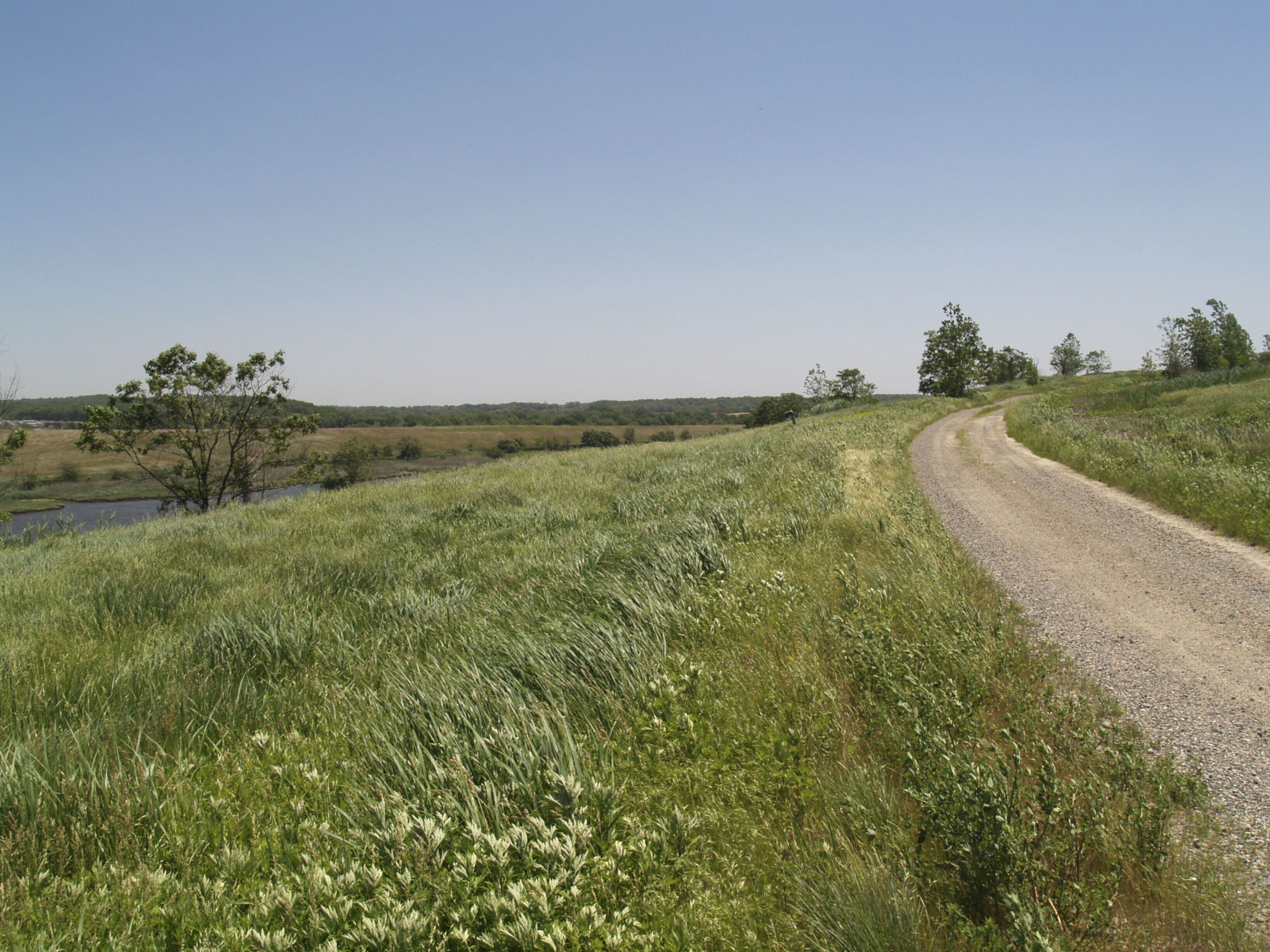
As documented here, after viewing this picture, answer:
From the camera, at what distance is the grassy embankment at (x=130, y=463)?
3812cm

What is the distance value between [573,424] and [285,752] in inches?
4701

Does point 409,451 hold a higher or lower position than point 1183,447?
lower

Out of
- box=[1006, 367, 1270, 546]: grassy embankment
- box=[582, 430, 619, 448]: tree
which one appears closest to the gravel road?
box=[1006, 367, 1270, 546]: grassy embankment

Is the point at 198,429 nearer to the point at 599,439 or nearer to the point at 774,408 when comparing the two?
the point at 599,439

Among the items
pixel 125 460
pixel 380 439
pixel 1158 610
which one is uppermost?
pixel 380 439

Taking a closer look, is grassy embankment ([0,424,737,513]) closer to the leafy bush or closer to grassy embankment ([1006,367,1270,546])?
the leafy bush

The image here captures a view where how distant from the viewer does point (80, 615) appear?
6406mm

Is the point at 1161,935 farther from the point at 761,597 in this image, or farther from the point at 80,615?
the point at 80,615

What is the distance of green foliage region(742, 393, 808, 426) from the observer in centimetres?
10575

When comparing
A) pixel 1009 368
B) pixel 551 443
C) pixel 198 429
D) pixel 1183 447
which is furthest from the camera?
pixel 1009 368

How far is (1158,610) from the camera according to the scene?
5820 millimetres

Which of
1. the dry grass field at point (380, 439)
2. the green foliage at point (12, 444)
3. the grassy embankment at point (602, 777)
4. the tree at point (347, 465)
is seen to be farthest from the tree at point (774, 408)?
the grassy embankment at point (602, 777)

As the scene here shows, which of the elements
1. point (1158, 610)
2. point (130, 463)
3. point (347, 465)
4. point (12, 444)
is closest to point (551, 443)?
point (347, 465)

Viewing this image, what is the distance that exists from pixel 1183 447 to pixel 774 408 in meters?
97.7
